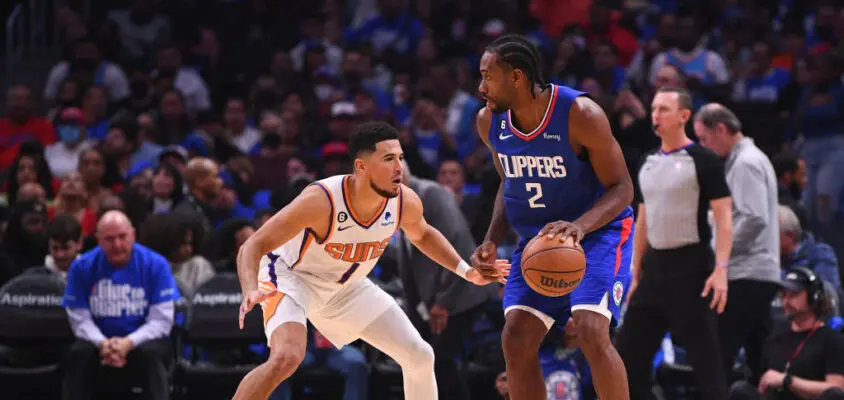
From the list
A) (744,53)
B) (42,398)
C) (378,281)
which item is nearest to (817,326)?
(378,281)

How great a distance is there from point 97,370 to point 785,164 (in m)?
5.41

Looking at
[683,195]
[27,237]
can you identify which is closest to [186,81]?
[27,237]

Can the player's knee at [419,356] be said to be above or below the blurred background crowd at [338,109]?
below

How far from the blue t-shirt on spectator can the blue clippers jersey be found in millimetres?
3183

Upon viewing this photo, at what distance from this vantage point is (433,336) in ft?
24.4

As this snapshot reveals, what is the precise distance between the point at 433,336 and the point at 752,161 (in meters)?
2.27

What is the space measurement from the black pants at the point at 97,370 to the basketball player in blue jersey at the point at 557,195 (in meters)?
3.09

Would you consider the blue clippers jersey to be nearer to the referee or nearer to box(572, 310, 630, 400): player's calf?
box(572, 310, 630, 400): player's calf

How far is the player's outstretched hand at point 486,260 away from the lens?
522 centimetres

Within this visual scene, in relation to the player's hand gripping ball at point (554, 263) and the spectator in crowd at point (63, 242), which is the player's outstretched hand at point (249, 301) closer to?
the player's hand gripping ball at point (554, 263)

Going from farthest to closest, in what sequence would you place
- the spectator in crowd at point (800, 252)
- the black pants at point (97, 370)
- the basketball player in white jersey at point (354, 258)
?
the spectator in crowd at point (800, 252) < the black pants at point (97, 370) < the basketball player in white jersey at point (354, 258)

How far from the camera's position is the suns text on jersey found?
4.95 m

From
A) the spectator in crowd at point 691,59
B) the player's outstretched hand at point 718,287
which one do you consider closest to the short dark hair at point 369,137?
the player's outstretched hand at point 718,287

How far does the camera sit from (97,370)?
7.36 m
